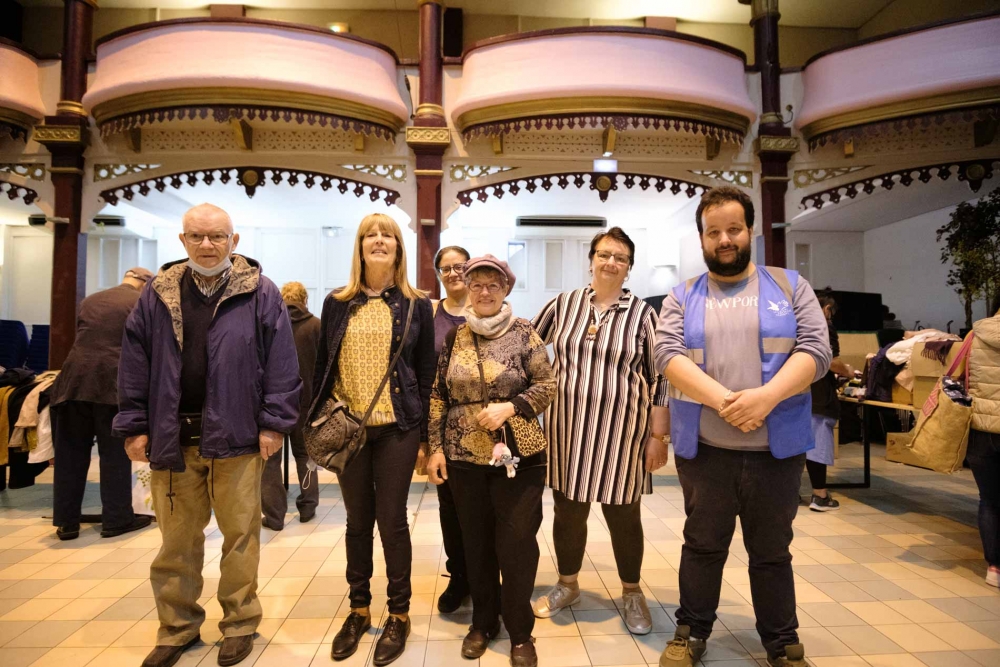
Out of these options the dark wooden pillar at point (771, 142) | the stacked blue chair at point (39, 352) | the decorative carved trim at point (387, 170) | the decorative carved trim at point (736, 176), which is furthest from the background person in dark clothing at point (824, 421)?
the stacked blue chair at point (39, 352)

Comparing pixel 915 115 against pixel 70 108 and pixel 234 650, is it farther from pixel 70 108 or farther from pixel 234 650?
pixel 70 108

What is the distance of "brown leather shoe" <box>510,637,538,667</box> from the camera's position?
218 cm

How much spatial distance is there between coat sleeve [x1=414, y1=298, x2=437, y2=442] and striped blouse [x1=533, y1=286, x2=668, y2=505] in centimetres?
60

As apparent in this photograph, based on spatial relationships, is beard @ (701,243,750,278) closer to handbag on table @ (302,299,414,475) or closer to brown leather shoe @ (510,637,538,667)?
handbag on table @ (302,299,414,475)

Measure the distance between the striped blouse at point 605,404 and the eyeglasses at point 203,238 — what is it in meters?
1.52

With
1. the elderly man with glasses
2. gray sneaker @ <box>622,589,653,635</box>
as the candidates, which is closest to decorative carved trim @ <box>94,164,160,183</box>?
the elderly man with glasses

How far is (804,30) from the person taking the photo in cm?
813

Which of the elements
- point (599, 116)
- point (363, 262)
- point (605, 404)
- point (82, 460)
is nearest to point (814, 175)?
point (599, 116)

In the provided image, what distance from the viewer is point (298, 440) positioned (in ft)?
13.3

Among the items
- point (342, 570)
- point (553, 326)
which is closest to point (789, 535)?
point (553, 326)

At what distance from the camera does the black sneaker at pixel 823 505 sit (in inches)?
174

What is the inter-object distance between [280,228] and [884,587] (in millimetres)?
10620

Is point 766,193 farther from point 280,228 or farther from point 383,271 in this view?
point 280,228

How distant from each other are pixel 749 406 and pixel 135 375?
234 centimetres
